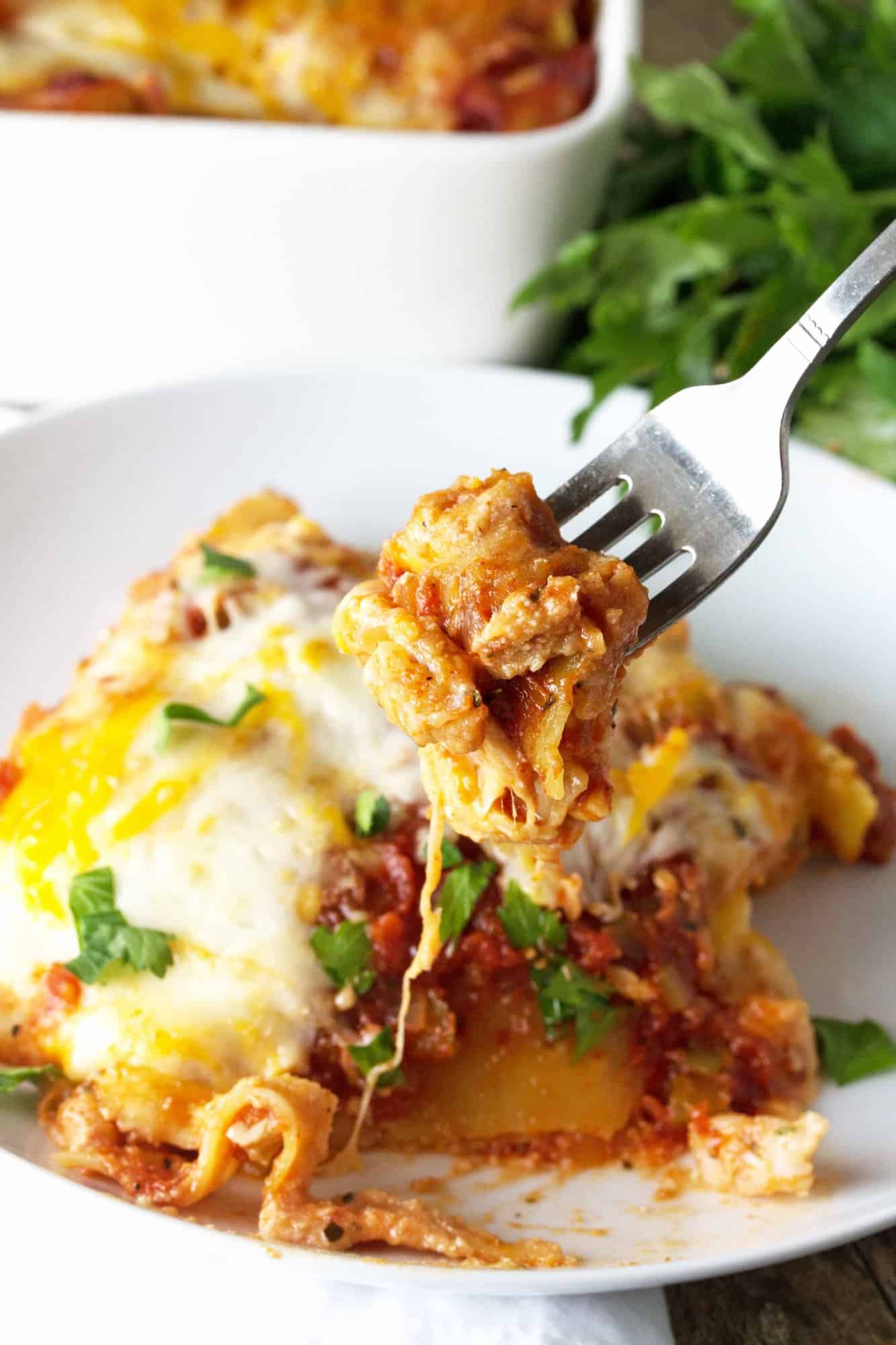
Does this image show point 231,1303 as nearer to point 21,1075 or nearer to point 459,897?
point 21,1075

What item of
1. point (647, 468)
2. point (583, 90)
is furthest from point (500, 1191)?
point (583, 90)

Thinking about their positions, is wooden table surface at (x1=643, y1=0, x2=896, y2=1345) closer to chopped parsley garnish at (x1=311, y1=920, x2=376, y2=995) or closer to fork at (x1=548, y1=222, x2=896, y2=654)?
chopped parsley garnish at (x1=311, y1=920, x2=376, y2=995)

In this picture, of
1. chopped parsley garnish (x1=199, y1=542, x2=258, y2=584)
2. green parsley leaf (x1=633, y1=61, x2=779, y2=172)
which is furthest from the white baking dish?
chopped parsley garnish (x1=199, y1=542, x2=258, y2=584)

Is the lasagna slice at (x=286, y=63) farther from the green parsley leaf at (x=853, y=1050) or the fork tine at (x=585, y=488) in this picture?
the green parsley leaf at (x=853, y=1050)

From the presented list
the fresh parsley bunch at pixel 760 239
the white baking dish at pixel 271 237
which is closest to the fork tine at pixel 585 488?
the fresh parsley bunch at pixel 760 239

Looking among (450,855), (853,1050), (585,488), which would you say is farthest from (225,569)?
(853,1050)

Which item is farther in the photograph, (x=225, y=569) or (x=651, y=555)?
(x=225, y=569)

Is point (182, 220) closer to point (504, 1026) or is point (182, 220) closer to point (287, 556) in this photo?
point (287, 556)
